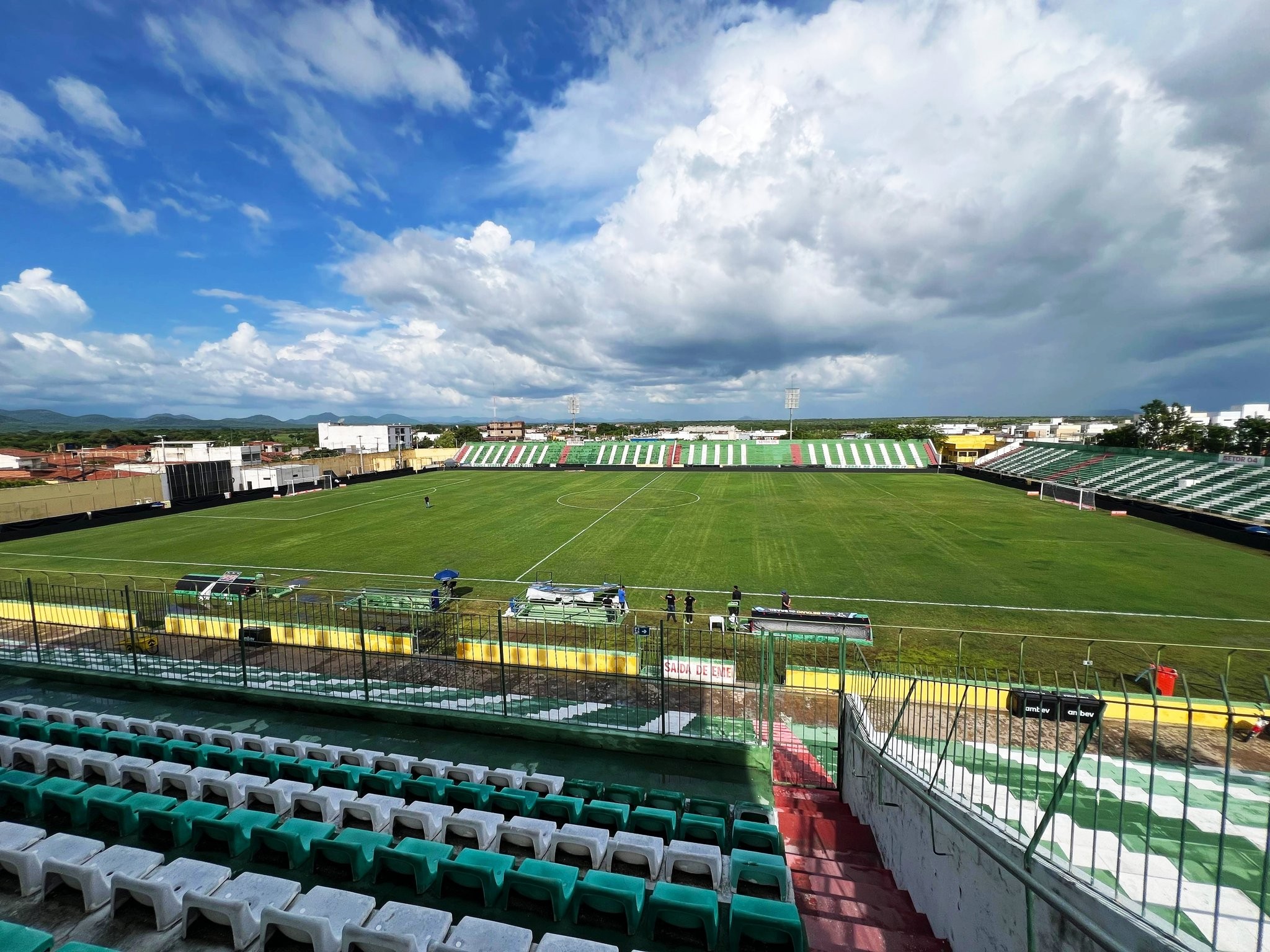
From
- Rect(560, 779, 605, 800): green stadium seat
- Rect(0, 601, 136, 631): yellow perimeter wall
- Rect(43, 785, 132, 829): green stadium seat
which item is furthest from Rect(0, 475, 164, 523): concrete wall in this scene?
Rect(560, 779, 605, 800): green stadium seat

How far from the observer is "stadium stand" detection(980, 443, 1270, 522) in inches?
1239

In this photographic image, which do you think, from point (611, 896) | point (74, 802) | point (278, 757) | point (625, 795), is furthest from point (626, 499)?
point (611, 896)

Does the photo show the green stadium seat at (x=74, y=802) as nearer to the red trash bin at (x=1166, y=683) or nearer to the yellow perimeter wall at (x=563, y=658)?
the yellow perimeter wall at (x=563, y=658)

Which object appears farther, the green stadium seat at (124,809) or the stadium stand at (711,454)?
the stadium stand at (711,454)

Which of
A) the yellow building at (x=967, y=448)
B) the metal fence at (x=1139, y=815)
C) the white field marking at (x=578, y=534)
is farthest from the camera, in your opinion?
the yellow building at (x=967, y=448)

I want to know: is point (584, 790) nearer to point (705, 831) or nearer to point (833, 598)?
point (705, 831)

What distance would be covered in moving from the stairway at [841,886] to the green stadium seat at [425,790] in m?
3.75

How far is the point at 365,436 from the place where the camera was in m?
116

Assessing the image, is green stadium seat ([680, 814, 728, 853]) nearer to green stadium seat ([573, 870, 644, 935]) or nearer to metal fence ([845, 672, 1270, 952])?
green stadium seat ([573, 870, 644, 935])

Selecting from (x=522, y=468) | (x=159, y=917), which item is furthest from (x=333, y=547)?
(x=522, y=468)

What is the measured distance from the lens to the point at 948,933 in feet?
13.9

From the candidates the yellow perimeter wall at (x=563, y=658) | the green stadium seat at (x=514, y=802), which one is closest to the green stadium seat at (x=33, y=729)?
the green stadium seat at (x=514, y=802)

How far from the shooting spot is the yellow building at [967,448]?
68.5 metres

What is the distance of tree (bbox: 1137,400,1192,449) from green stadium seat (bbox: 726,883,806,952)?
88.7 meters
